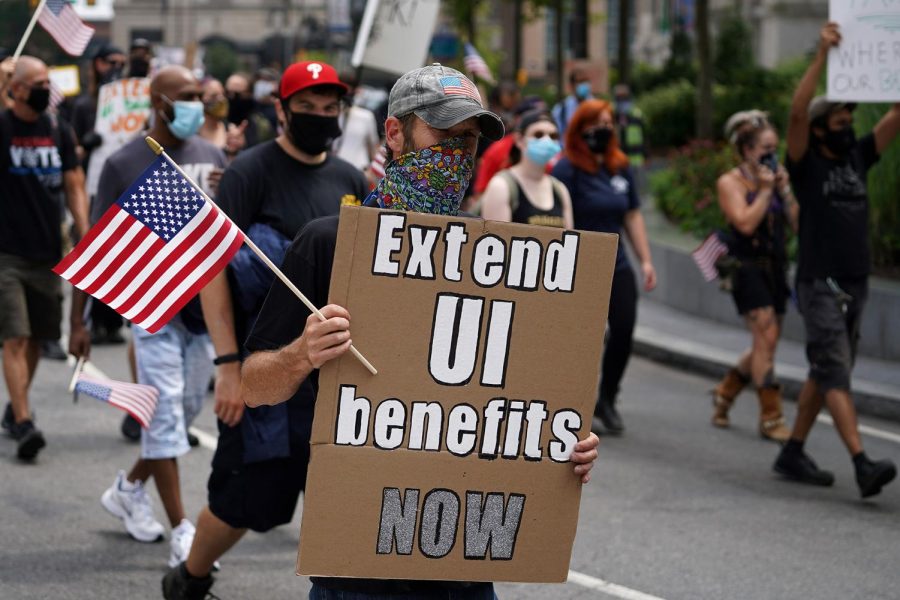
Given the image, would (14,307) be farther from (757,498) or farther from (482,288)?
(482,288)

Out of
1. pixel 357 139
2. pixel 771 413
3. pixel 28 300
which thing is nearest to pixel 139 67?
pixel 357 139

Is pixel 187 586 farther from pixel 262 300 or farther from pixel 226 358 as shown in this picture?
pixel 262 300

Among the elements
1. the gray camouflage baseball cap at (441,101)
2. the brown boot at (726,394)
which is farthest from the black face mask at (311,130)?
the brown boot at (726,394)

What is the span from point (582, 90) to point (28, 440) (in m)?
9.85

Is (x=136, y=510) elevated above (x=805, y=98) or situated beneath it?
situated beneath

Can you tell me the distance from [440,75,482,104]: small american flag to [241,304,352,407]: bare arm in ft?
1.81

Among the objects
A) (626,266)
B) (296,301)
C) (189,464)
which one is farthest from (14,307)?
(296,301)

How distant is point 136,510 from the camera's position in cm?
637

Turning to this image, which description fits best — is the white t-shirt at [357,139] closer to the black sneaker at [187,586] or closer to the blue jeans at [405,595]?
the black sneaker at [187,586]

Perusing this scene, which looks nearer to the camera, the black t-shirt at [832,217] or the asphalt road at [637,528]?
the asphalt road at [637,528]

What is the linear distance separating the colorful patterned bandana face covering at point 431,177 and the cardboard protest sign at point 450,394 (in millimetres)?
169

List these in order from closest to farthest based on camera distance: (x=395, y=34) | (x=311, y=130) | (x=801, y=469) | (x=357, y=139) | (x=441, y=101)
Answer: (x=441, y=101) < (x=311, y=130) < (x=801, y=469) < (x=395, y=34) < (x=357, y=139)

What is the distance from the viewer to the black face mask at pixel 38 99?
800 centimetres

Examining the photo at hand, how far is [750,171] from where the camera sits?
894 cm
